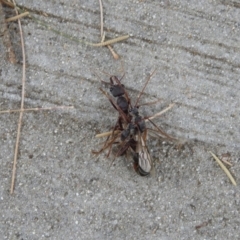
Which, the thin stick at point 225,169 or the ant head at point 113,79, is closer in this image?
the ant head at point 113,79

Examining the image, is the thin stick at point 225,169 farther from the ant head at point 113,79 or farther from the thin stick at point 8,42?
the thin stick at point 8,42

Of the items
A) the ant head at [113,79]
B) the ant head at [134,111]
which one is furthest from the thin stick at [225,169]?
the ant head at [113,79]

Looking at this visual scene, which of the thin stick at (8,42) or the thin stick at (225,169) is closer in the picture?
the thin stick at (8,42)

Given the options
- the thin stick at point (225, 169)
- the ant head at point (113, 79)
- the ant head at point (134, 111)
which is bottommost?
the thin stick at point (225, 169)

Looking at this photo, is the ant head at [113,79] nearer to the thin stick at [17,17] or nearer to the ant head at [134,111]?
the ant head at [134,111]

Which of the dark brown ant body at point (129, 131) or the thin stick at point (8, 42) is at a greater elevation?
the thin stick at point (8, 42)

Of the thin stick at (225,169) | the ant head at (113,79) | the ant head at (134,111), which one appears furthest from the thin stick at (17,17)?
the thin stick at (225,169)

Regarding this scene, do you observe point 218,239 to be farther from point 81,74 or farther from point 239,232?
point 81,74

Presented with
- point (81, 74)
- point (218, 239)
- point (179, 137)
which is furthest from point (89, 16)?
point (218, 239)

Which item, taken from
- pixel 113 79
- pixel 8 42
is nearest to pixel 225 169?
pixel 113 79
